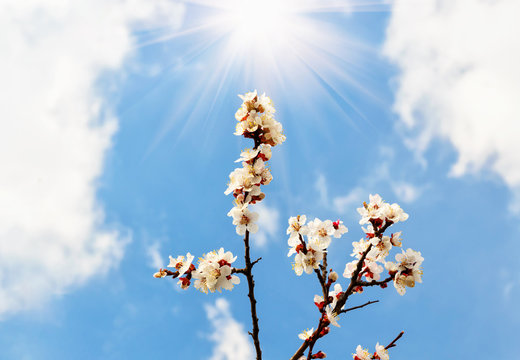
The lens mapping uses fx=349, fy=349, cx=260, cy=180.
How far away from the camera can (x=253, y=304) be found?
3754mm

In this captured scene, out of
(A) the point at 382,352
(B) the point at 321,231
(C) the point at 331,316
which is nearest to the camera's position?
(C) the point at 331,316

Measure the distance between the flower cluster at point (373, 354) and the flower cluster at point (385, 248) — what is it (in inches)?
30.4

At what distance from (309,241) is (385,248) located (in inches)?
35.1

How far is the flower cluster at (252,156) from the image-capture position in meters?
3.87

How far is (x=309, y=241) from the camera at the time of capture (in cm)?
399

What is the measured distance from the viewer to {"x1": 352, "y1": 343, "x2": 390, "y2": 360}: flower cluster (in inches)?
166

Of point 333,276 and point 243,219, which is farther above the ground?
point 243,219

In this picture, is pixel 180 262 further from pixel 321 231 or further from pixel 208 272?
pixel 321 231

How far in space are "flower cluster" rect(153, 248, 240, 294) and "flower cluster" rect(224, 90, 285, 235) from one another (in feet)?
1.20

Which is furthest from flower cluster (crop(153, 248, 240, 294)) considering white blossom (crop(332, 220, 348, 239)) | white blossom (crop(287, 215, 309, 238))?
white blossom (crop(332, 220, 348, 239))

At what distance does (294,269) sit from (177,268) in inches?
52.4

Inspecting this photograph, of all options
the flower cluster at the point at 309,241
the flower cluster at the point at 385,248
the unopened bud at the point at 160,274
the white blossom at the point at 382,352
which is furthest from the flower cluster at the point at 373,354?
the unopened bud at the point at 160,274

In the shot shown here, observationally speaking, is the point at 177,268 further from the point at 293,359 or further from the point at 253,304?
the point at 293,359

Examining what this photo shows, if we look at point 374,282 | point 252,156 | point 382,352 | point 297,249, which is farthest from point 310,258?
point 382,352
